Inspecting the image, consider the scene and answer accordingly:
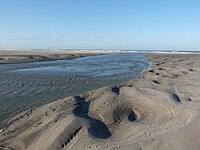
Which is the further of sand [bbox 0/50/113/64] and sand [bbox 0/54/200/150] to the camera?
sand [bbox 0/50/113/64]

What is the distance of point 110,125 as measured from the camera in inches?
379

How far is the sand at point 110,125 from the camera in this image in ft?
25.9

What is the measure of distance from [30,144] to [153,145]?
3.41 meters

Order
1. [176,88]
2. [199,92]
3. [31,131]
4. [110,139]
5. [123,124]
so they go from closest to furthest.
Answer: [110,139], [31,131], [123,124], [199,92], [176,88]

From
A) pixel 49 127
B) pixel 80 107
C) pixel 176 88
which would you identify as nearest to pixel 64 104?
pixel 80 107

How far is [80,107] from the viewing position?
1190 centimetres

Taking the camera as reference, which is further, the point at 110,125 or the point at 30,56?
the point at 30,56

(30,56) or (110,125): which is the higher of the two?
(110,125)

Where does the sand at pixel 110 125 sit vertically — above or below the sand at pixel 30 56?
above

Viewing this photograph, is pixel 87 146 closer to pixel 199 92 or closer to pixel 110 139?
pixel 110 139

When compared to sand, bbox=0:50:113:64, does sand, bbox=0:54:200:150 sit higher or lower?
higher

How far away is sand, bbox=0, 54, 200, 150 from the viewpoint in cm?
789

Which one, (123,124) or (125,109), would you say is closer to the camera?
(123,124)

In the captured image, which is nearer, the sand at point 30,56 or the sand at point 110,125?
the sand at point 110,125
